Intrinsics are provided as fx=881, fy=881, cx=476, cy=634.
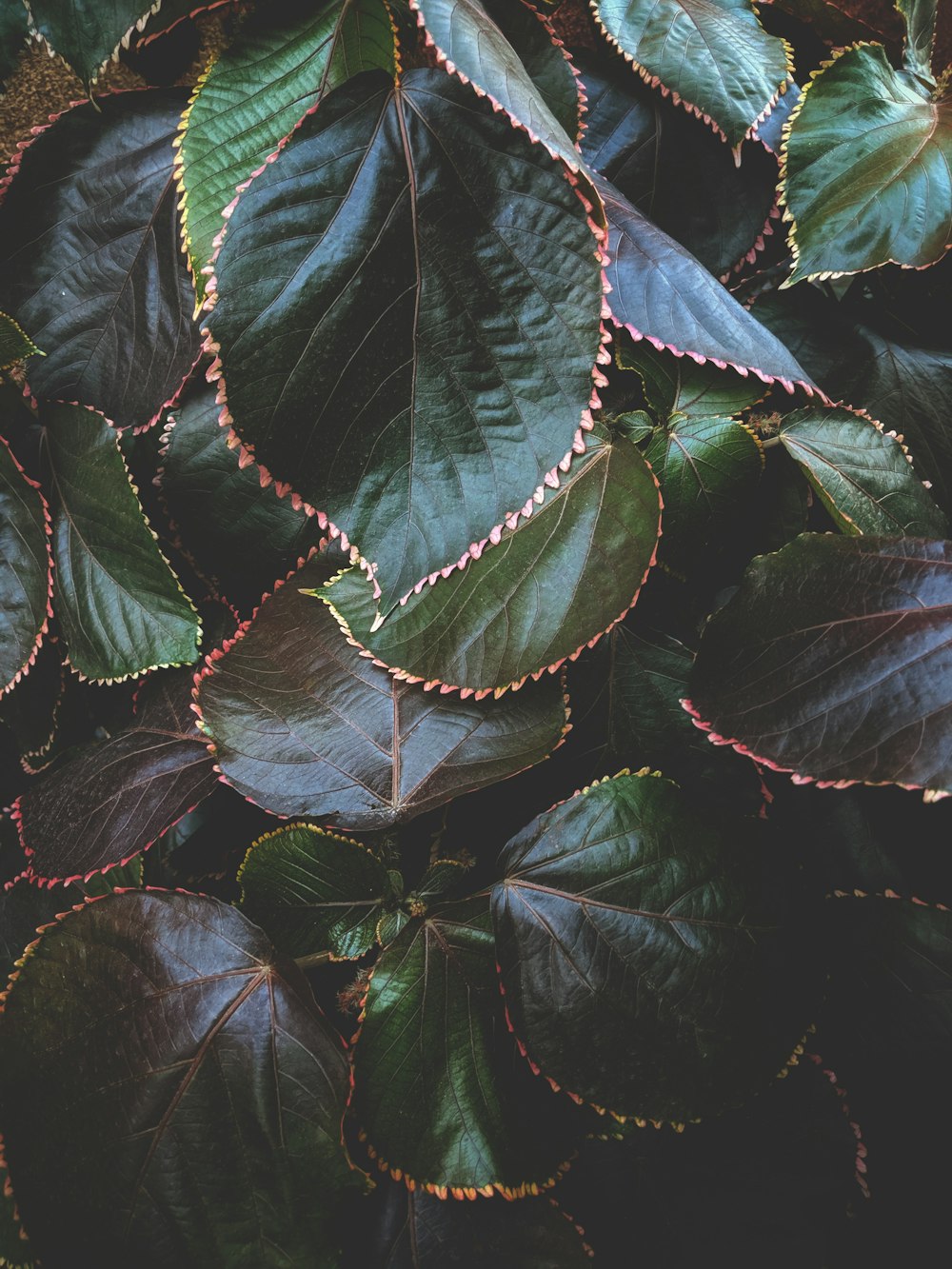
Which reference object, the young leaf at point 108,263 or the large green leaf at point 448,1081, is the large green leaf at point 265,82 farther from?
the large green leaf at point 448,1081

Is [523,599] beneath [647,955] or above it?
above

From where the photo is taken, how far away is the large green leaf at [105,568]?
0.67 m

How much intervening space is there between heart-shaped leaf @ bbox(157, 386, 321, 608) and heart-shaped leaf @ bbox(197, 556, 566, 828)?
81 millimetres

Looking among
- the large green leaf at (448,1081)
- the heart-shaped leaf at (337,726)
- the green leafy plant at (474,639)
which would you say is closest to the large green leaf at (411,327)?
the green leafy plant at (474,639)

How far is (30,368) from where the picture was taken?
0.70m

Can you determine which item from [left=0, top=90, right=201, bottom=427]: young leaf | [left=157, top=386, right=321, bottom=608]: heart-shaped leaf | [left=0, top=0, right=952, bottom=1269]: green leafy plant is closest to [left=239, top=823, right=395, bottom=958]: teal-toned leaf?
[left=0, top=0, right=952, bottom=1269]: green leafy plant

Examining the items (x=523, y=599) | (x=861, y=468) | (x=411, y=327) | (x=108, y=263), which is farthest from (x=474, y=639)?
(x=108, y=263)

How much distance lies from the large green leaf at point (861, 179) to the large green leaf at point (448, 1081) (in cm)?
56

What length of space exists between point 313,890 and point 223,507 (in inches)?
12.2

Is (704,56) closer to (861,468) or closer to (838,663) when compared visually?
(861,468)

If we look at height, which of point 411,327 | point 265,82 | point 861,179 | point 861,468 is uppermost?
point 265,82

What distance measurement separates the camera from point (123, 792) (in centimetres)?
Answer: 67

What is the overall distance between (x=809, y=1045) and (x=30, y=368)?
785 millimetres

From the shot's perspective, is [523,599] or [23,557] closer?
[523,599]
